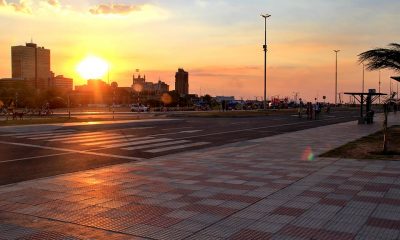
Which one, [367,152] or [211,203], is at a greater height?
[367,152]

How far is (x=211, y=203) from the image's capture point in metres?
8.02

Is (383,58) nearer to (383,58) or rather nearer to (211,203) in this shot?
(383,58)

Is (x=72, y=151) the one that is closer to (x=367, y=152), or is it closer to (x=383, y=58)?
(x=367, y=152)

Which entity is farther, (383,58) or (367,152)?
(383,58)

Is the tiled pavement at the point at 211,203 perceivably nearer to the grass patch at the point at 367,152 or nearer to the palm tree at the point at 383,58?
the grass patch at the point at 367,152

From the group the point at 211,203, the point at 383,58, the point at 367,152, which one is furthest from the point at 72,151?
the point at 383,58

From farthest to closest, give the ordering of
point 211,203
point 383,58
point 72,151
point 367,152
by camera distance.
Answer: point 383,58
point 72,151
point 367,152
point 211,203

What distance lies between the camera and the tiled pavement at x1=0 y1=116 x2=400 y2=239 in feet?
20.8

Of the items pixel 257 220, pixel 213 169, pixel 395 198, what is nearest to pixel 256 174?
pixel 213 169

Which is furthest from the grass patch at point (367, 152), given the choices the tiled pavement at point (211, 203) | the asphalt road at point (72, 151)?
the asphalt road at point (72, 151)

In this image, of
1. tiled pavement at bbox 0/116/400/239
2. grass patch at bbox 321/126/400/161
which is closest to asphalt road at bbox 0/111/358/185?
tiled pavement at bbox 0/116/400/239

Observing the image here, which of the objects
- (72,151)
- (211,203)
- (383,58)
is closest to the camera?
(211,203)

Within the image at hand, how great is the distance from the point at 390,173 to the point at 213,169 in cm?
464

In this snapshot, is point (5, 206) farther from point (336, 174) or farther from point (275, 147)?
point (275, 147)
